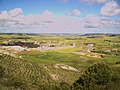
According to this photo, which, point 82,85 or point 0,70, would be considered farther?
point 0,70

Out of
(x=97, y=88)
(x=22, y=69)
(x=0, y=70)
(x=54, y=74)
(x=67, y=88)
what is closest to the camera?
(x=97, y=88)

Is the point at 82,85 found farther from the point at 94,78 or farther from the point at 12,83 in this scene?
the point at 12,83

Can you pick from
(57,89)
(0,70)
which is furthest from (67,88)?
(0,70)

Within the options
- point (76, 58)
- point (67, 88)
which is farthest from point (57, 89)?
point (76, 58)

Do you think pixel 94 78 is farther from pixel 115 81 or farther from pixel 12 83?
pixel 12 83

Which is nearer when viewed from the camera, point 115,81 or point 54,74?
point 115,81

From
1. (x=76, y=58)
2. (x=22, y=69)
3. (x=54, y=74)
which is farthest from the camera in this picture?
(x=76, y=58)

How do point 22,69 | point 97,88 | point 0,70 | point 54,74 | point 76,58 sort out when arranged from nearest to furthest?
point 97,88 < point 0,70 < point 22,69 < point 54,74 < point 76,58

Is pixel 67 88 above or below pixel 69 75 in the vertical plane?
above

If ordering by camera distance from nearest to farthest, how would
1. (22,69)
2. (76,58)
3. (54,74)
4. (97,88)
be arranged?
(97,88) → (22,69) → (54,74) → (76,58)
